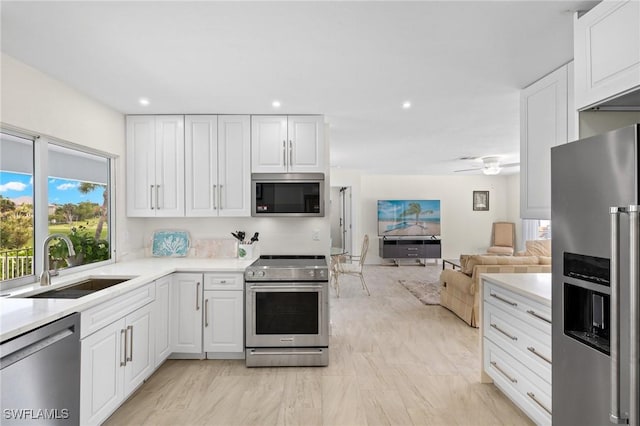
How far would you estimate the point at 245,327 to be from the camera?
316 centimetres

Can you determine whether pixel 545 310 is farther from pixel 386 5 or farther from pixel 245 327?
pixel 245 327

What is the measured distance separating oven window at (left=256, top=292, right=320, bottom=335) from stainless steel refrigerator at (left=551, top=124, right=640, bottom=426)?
75.1 inches

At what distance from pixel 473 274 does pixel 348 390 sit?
7.64 feet

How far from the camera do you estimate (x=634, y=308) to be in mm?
1165

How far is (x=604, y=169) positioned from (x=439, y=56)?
4.28 ft

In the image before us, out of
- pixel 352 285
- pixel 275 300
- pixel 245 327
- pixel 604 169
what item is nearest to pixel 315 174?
pixel 275 300

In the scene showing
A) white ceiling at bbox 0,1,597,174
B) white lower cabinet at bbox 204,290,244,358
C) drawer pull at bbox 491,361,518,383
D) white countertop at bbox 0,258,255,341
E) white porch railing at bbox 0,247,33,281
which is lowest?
drawer pull at bbox 491,361,518,383

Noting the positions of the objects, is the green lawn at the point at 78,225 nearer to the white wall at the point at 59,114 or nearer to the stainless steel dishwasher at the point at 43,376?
the white wall at the point at 59,114

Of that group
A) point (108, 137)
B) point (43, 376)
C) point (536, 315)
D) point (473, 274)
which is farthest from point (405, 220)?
point (43, 376)

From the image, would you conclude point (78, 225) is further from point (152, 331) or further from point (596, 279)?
point (596, 279)

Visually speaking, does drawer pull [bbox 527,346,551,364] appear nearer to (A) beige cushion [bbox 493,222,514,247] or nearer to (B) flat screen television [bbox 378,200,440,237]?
(B) flat screen television [bbox 378,200,440,237]

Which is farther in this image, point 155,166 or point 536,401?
point 155,166

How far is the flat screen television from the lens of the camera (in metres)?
8.81

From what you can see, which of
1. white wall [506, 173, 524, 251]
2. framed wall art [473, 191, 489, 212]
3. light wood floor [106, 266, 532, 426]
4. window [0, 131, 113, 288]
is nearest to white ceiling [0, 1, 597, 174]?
window [0, 131, 113, 288]
